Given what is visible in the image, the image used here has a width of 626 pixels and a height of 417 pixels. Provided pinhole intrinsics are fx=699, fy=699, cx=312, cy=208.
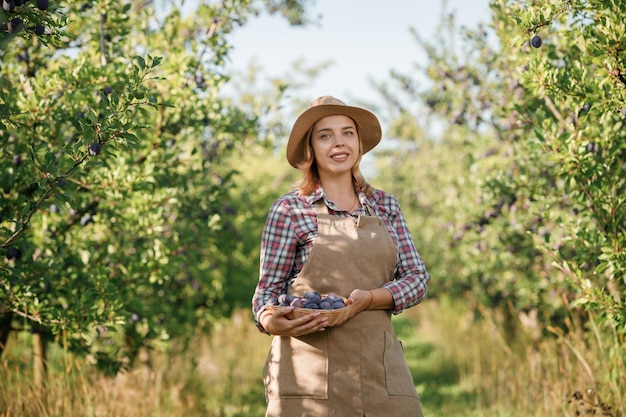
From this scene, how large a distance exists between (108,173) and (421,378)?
19.7 feet

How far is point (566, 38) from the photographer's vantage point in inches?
157

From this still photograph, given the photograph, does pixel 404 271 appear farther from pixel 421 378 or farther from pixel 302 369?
pixel 421 378

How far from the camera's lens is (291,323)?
8.12ft

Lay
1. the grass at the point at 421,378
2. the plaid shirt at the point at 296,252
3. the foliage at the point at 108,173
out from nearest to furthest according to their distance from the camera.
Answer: the plaid shirt at the point at 296,252 < the foliage at the point at 108,173 < the grass at the point at 421,378

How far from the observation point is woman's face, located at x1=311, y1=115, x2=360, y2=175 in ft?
9.43

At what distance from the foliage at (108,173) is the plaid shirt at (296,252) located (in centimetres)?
74

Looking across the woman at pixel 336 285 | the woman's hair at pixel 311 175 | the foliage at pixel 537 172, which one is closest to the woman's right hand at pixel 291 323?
the woman at pixel 336 285

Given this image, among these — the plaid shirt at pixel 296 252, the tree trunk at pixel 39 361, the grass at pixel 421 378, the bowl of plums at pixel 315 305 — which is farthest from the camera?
the tree trunk at pixel 39 361

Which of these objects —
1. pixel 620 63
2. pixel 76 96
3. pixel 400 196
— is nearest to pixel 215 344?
pixel 400 196

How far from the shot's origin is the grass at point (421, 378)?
4.12 m

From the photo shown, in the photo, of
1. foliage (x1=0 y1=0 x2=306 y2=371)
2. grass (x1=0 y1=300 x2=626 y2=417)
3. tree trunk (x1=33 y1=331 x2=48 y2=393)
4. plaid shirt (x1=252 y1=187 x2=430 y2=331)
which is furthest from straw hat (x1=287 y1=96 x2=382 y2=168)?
tree trunk (x1=33 y1=331 x2=48 y2=393)

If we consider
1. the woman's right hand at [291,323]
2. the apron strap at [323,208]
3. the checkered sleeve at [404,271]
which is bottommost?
the woman's right hand at [291,323]

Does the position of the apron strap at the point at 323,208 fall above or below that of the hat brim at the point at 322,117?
below

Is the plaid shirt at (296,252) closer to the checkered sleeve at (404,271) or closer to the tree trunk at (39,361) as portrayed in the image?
the checkered sleeve at (404,271)
